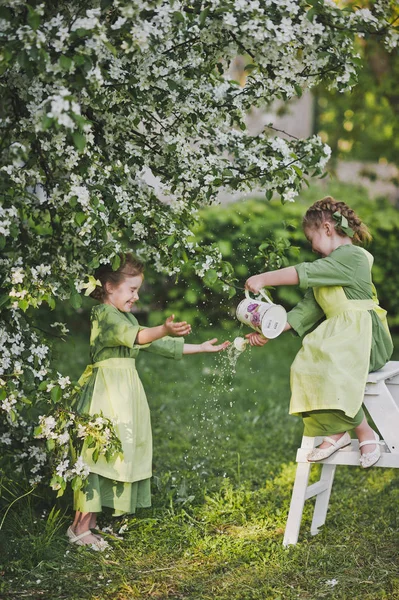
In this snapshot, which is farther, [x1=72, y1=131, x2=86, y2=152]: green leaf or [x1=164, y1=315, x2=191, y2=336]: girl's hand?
[x1=164, y1=315, x2=191, y2=336]: girl's hand

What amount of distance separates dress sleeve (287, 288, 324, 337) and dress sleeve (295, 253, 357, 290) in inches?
10.1

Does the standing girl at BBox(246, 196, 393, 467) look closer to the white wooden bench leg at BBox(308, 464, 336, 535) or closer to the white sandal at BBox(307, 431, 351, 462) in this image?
the white sandal at BBox(307, 431, 351, 462)

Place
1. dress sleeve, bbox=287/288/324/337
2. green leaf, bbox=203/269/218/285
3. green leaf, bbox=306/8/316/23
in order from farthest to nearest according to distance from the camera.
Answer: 1. dress sleeve, bbox=287/288/324/337
2. green leaf, bbox=203/269/218/285
3. green leaf, bbox=306/8/316/23

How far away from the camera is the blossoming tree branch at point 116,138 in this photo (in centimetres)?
294

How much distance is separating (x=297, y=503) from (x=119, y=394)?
933mm

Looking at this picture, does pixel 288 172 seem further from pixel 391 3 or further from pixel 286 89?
pixel 391 3

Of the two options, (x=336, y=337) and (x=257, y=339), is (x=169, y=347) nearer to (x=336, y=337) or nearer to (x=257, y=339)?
(x=257, y=339)

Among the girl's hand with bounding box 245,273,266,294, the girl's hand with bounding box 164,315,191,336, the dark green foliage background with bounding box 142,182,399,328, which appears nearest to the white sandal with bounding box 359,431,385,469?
the girl's hand with bounding box 245,273,266,294

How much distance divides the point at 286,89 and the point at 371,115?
808 cm

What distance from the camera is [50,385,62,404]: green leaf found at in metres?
3.35

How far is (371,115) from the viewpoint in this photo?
11344mm

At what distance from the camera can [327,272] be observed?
11.9ft

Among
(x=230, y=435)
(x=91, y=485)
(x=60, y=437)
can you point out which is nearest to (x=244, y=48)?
(x=60, y=437)

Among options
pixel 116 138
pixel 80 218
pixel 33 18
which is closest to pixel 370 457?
pixel 80 218
